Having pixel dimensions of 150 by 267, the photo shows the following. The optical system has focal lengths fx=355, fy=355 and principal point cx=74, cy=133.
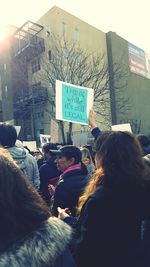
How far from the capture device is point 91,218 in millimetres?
2273

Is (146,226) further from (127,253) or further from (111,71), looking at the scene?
(111,71)

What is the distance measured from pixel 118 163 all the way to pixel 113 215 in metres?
0.37

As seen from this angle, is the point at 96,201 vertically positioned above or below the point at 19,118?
below

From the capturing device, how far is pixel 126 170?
8.09ft

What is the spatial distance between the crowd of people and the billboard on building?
35865 mm

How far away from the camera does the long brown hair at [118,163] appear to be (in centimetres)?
242

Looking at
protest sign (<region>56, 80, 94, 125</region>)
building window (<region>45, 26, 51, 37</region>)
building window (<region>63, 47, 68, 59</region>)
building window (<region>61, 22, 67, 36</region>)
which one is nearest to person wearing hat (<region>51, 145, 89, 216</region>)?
protest sign (<region>56, 80, 94, 125</region>)

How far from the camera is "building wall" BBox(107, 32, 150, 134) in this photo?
33344 millimetres

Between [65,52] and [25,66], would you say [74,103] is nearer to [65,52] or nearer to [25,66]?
[65,52]

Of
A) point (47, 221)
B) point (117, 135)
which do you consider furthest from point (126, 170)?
point (47, 221)

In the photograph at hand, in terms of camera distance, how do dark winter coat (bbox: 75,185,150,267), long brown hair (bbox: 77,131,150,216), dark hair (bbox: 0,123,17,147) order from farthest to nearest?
dark hair (bbox: 0,123,17,147) → long brown hair (bbox: 77,131,150,216) → dark winter coat (bbox: 75,185,150,267)

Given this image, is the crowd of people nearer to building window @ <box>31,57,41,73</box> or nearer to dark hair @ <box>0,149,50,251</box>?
dark hair @ <box>0,149,50,251</box>

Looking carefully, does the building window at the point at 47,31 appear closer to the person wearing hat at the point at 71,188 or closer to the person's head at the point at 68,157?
the person's head at the point at 68,157

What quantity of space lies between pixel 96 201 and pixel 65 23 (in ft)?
92.8
